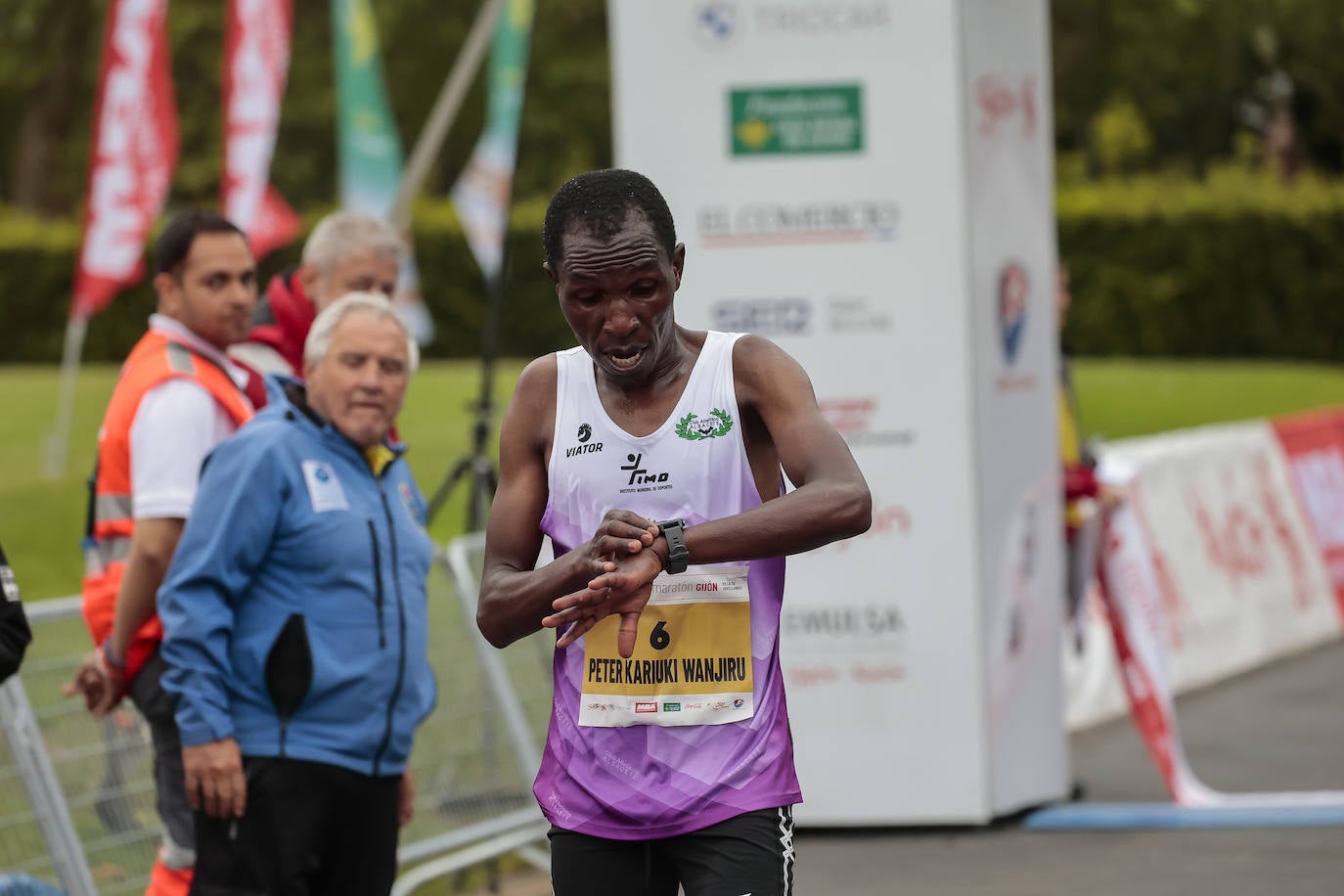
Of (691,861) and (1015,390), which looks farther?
(1015,390)

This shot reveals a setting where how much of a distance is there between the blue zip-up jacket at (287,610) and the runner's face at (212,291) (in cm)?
67

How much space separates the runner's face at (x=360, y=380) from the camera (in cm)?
507

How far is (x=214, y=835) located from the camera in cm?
495

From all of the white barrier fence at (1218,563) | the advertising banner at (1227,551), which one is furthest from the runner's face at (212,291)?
the advertising banner at (1227,551)

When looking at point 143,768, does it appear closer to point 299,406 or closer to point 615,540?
point 299,406

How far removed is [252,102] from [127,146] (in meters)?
0.92

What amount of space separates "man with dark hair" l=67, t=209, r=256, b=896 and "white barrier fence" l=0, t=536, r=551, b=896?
0.53 metres

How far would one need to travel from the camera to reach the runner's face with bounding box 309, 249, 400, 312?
19.8ft

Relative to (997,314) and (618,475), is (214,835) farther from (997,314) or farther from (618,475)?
(997,314)

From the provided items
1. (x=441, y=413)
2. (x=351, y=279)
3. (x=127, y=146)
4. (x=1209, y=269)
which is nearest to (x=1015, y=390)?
(x=351, y=279)

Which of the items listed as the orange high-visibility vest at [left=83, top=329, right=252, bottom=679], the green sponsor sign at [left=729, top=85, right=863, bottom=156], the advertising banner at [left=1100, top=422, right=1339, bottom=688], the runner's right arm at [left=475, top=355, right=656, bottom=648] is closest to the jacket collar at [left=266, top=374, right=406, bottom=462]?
the orange high-visibility vest at [left=83, top=329, right=252, bottom=679]

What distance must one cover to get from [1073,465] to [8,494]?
10.7 meters

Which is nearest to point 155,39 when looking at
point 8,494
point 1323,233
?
point 8,494

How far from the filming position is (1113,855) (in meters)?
7.79
